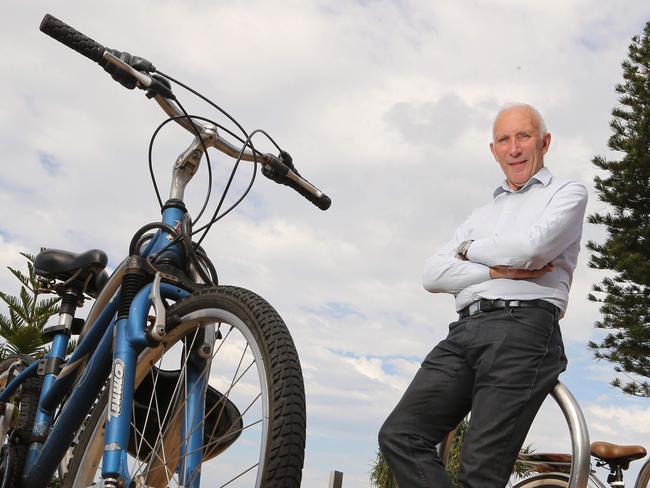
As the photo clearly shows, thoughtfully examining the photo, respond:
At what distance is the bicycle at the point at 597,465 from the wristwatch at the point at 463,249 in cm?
106

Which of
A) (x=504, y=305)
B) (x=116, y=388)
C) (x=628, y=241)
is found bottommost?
(x=116, y=388)

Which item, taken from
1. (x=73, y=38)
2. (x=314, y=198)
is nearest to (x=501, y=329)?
(x=314, y=198)

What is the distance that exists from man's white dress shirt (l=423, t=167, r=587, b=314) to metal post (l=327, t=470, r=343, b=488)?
3.06m

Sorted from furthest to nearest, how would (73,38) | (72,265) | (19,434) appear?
(72,265), (19,434), (73,38)

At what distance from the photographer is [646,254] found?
17.0 metres

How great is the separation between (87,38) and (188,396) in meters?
1.27

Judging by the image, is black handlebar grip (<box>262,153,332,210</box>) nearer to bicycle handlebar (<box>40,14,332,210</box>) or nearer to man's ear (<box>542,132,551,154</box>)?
bicycle handlebar (<box>40,14,332,210</box>)

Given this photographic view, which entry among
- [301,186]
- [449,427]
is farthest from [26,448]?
[449,427]

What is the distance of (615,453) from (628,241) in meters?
14.6

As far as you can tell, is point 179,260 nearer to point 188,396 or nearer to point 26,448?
point 188,396

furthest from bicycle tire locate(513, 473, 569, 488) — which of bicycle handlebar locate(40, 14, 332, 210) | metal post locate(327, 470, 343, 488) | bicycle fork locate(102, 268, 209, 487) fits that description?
metal post locate(327, 470, 343, 488)

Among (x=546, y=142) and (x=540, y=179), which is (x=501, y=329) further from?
(x=546, y=142)

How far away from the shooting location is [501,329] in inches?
95.8

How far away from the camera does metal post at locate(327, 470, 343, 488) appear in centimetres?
544
